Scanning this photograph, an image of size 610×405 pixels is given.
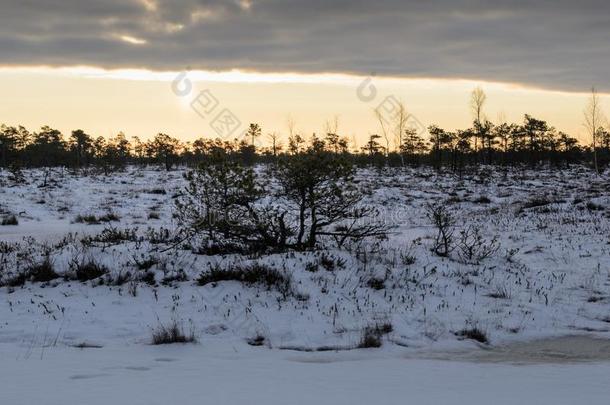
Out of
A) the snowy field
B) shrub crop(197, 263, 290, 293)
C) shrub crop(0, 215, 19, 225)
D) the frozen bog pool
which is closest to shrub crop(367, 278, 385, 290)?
the snowy field

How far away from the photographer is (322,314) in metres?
6.84

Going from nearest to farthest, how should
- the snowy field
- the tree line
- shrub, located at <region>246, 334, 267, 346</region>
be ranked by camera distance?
the snowy field → shrub, located at <region>246, 334, 267, 346</region> → the tree line

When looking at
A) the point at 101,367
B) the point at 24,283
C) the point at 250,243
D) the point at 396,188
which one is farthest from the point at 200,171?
the point at 396,188

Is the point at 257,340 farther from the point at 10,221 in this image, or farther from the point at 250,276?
the point at 10,221

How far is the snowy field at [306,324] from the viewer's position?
4164 mm

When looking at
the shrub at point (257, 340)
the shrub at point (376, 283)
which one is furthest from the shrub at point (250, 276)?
the shrub at point (257, 340)

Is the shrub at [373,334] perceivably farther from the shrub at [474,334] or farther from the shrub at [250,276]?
the shrub at [250,276]

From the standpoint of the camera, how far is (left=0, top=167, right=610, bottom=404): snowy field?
164 inches

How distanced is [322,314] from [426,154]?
55.2 m

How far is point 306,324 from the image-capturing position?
6.55 meters

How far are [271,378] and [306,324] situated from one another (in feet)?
6.82

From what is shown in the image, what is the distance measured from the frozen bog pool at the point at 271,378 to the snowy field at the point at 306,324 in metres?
0.02

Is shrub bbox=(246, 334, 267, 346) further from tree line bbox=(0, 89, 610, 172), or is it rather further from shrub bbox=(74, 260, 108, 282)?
tree line bbox=(0, 89, 610, 172)

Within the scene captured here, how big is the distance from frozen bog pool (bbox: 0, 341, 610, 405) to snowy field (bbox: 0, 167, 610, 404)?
0.07 feet
